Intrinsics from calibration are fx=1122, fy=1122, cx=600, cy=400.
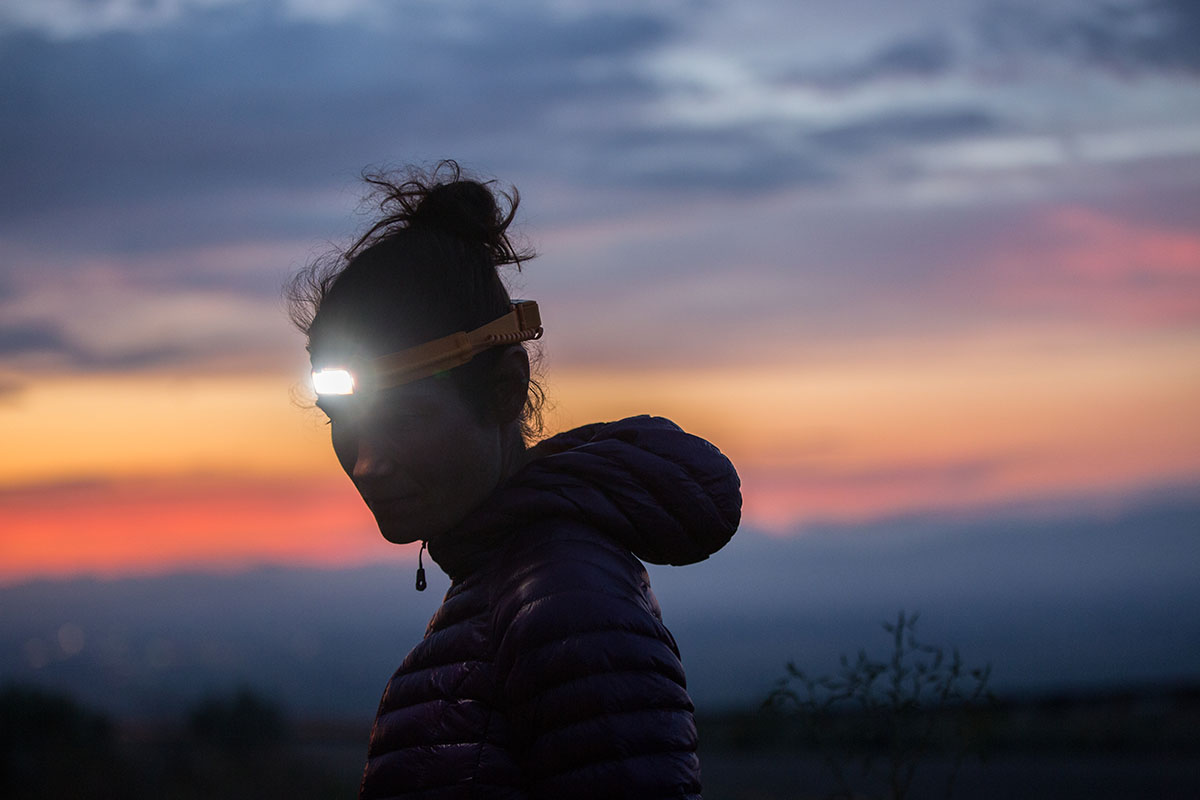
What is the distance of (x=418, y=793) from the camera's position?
91.9 inches

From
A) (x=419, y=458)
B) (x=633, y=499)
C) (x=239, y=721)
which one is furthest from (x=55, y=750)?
(x=633, y=499)

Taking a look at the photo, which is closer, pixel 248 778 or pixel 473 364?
pixel 473 364

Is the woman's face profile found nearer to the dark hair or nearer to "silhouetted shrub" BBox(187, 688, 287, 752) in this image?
the dark hair

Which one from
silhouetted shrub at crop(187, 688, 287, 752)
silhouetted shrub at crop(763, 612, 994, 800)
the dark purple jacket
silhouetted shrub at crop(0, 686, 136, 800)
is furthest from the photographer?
silhouetted shrub at crop(187, 688, 287, 752)

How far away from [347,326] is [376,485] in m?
0.40

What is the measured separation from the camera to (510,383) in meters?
2.65

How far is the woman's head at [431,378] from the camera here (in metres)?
2.56

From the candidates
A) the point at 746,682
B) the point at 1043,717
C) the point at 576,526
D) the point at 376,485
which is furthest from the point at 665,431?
the point at 746,682

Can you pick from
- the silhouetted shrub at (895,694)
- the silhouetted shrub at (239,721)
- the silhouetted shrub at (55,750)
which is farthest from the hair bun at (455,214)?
the silhouetted shrub at (239,721)

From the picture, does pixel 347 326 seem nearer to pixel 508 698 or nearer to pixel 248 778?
pixel 508 698

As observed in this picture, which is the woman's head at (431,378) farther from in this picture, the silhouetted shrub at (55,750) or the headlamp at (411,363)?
the silhouetted shrub at (55,750)

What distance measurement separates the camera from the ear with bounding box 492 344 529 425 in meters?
2.64

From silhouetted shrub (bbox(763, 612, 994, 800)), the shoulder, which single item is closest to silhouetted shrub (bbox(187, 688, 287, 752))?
silhouetted shrub (bbox(763, 612, 994, 800))

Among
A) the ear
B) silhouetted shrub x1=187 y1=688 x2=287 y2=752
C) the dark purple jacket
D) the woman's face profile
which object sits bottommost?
the dark purple jacket
